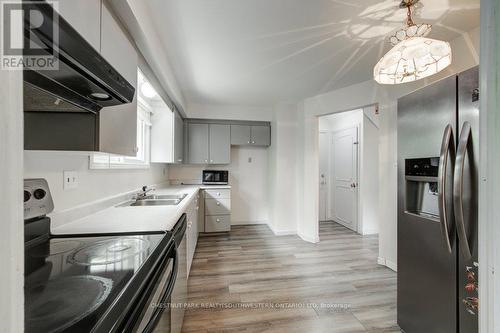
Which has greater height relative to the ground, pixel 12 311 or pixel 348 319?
pixel 12 311

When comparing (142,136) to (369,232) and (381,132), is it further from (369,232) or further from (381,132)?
(369,232)

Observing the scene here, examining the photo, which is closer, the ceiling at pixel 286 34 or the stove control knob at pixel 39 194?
the stove control knob at pixel 39 194

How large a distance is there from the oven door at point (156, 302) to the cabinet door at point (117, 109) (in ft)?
2.02

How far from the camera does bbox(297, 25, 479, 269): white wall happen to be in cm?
191

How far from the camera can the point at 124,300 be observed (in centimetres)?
59

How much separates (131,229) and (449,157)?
1773 millimetres

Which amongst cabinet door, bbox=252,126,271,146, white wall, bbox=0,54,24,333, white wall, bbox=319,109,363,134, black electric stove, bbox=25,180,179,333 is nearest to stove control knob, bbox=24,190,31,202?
black electric stove, bbox=25,180,179,333

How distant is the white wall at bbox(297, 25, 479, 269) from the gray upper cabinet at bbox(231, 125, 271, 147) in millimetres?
684

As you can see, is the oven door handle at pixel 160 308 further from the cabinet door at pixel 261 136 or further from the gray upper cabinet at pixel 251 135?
the cabinet door at pixel 261 136

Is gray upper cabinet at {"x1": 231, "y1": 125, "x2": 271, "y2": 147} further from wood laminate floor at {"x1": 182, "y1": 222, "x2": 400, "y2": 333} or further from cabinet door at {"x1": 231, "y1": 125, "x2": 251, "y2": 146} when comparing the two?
wood laminate floor at {"x1": 182, "y1": 222, "x2": 400, "y2": 333}

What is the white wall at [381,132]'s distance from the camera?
1.91 meters

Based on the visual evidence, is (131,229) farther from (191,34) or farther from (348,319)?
(348,319)

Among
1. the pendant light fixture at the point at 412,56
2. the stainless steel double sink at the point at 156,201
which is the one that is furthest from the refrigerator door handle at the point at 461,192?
the stainless steel double sink at the point at 156,201

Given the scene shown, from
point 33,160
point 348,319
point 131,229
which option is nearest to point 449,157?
point 348,319
